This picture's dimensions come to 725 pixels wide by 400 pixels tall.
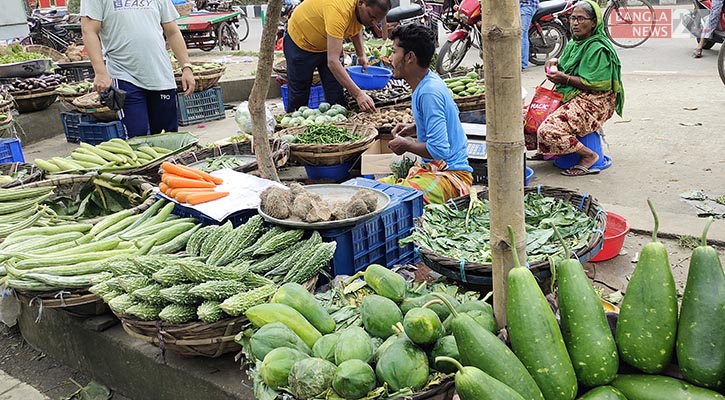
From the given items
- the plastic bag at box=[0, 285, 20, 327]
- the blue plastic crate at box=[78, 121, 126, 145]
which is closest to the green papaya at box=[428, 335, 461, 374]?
the plastic bag at box=[0, 285, 20, 327]

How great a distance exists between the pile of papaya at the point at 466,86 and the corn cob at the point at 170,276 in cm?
422

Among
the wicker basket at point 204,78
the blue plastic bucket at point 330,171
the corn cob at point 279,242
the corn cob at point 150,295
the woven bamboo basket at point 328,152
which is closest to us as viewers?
the corn cob at point 150,295

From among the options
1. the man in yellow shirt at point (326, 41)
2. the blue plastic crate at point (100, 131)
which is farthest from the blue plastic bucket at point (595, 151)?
the blue plastic crate at point (100, 131)

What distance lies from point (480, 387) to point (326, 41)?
495 cm

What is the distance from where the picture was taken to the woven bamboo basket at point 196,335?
2488mm

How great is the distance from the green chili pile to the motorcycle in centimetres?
753

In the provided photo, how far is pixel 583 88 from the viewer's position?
5426 mm

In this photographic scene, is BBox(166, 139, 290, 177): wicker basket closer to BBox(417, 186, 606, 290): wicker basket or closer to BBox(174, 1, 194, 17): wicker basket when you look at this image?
BBox(417, 186, 606, 290): wicker basket

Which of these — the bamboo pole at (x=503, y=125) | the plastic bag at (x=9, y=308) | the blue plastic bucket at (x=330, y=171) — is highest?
the bamboo pole at (x=503, y=125)

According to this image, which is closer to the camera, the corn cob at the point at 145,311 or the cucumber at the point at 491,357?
the cucumber at the point at 491,357

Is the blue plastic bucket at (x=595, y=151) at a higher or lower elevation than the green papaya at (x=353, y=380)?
lower

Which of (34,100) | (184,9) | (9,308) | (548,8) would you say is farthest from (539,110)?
(184,9)

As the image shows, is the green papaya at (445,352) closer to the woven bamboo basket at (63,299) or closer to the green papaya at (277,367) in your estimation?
the green papaya at (277,367)

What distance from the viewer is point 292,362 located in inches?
78.0
